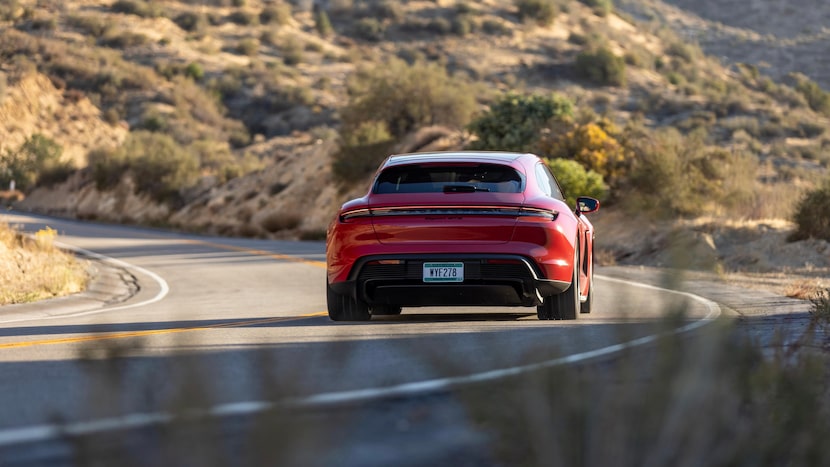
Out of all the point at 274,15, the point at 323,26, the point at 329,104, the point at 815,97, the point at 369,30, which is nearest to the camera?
the point at 815,97

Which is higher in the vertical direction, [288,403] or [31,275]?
[288,403]

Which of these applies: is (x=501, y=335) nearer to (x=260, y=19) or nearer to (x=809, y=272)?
(x=809, y=272)

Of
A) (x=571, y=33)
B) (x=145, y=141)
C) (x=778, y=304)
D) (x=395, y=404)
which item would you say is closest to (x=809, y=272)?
(x=778, y=304)

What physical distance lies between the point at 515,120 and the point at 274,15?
56.9 meters

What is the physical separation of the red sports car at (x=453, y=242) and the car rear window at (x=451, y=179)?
0.01m

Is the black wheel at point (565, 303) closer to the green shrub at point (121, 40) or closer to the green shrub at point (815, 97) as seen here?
the green shrub at point (815, 97)

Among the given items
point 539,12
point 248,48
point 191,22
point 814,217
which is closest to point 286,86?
point 248,48

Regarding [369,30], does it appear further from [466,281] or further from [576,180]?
[466,281]

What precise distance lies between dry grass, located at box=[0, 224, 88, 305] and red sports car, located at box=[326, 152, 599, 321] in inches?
240

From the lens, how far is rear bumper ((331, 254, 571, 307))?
10492 mm

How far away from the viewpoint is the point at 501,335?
31.8 feet

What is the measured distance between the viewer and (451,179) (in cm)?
1141

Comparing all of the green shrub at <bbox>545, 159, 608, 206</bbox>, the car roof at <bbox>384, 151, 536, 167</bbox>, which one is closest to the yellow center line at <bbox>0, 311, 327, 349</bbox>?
the car roof at <bbox>384, 151, 536, 167</bbox>

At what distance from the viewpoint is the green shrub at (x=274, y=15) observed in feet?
296
